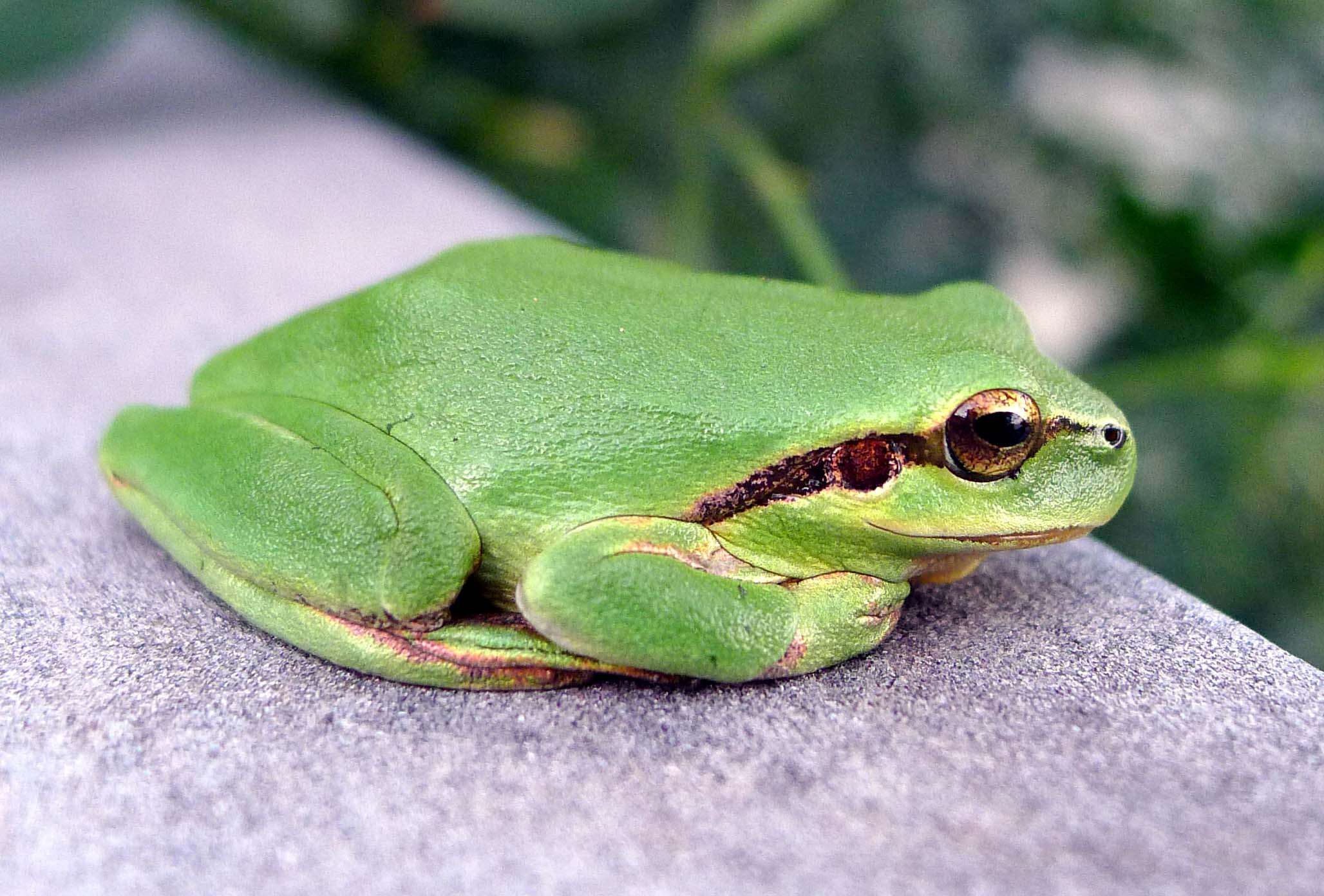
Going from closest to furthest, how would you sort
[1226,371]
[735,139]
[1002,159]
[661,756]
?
[661,756] → [1226,371] → [735,139] → [1002,159]

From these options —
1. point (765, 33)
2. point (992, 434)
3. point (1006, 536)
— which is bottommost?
point (1006, 536)

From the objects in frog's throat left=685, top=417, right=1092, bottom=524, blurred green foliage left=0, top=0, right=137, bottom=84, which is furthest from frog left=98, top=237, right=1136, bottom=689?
blurred green foliage left=0, top=0, right=137, bottom=84

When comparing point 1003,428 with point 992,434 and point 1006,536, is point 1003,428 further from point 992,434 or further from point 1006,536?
point 1006,536

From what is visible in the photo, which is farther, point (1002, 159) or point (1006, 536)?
point (1002, 159)

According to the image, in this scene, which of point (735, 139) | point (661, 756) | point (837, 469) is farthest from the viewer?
point (735, 139)

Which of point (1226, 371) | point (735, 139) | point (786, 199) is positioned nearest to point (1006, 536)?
point (1226, 371)

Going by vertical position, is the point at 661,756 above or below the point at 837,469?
below

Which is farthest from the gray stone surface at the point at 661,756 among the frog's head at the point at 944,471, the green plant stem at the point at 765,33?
the green plant stem at the point at 765,33

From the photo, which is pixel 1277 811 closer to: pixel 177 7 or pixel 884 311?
pixel 884 311
